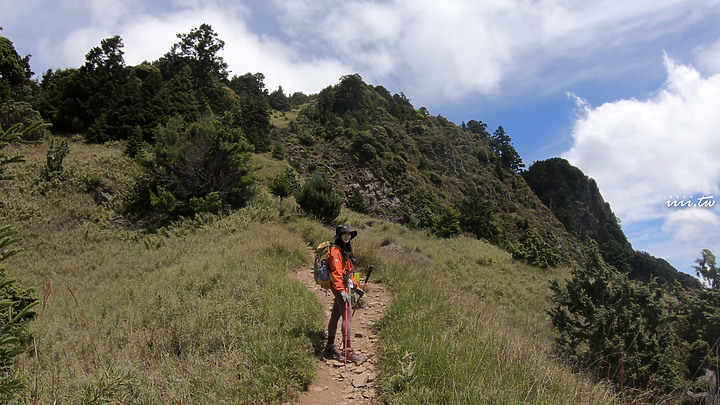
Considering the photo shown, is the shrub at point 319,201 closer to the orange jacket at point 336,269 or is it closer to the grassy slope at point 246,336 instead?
the grassy slope at point 246,336

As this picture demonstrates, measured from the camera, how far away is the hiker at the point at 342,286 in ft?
15.5

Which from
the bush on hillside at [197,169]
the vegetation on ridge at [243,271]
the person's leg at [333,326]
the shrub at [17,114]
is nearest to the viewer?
the vegetation on ridge at [243,271]

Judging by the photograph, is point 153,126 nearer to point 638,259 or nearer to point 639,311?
point 639,311

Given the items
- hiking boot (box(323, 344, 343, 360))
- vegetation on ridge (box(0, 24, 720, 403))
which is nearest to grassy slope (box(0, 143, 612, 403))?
vegetation on ridge (box(0, 24, 720, 403))

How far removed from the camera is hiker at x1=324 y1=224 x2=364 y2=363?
4.72 metres

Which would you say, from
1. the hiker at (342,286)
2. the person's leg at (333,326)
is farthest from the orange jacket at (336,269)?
the person's leg at (333,326)

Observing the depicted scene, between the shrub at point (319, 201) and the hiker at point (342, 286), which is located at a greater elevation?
the shrub at point (319, 201)

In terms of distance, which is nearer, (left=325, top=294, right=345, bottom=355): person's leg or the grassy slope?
the grassy slope

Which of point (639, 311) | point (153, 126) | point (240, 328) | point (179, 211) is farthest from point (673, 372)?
point (153, 126)

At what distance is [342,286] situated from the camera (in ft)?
15.5

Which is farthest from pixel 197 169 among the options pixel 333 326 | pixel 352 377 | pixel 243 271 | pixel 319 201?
pixel 352 377

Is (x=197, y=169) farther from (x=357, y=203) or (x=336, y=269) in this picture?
(x=357, y=203)

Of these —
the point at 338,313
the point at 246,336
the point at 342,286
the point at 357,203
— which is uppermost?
the point at 357,203

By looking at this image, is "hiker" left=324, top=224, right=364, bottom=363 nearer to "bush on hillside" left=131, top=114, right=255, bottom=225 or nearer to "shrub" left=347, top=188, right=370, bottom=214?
"bush on hillside" left=131, top=114, right=255, bottom=225
